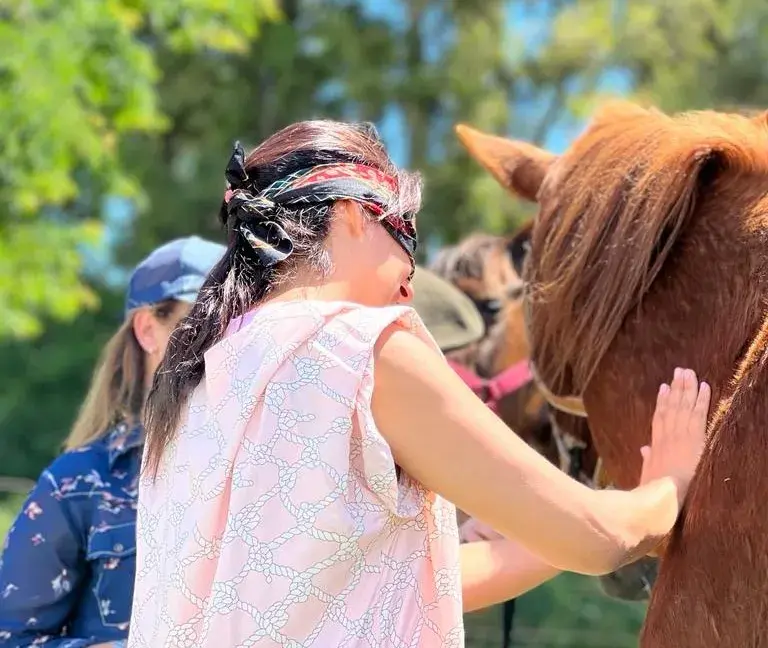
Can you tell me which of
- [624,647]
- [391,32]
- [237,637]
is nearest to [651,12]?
[391,32]

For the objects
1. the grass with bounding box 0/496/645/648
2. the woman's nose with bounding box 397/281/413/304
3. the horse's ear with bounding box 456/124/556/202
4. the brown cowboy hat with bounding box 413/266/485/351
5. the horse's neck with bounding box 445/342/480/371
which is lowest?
the grass with bounding box 0/496/645/648

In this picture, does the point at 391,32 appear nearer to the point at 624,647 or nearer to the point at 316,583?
the point at 624,647

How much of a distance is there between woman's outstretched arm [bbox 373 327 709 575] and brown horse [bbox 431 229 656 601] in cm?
112

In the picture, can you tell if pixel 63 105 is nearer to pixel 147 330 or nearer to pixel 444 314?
pixel 444 314

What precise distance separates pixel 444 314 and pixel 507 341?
666 millimetres

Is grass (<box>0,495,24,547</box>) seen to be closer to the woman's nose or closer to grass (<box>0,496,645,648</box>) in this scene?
grass (<box>0,496,645,648</box>)

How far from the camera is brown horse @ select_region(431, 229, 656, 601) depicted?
2.53 metres

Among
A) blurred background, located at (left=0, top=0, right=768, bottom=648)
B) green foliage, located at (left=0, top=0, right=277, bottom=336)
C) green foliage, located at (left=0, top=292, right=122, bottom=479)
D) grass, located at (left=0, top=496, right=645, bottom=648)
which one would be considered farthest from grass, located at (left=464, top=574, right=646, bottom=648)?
green foliage, located at (left=0, top=292, right=122, bottom=479)

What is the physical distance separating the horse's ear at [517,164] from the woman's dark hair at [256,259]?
24.5 inches

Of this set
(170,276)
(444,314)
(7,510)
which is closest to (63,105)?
(444,314)

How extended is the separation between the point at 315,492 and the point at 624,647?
4.36 metres

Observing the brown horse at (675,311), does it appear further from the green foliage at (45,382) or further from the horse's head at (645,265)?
the green foliage at (45,382)

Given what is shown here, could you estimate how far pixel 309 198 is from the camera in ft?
4.03

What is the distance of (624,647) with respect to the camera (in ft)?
16.4
